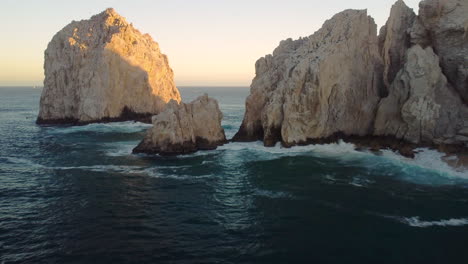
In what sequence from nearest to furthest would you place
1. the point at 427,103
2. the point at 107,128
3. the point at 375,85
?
1. the point at 427,103
2. the point at 375,85
3. the point at 107,128

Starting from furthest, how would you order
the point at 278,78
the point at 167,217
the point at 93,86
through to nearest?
the point at 93,86, the point at 278,78, the point at 167,217

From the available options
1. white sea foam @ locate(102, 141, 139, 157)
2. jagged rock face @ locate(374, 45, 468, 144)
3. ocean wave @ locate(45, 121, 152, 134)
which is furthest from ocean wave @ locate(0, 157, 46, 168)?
jagged rock face @ locate(374, 45, 468, 144)

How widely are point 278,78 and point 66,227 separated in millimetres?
40360

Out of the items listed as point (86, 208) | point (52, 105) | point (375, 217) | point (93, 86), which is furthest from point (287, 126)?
point (52, 105)

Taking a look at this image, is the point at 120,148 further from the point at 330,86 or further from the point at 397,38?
the point at 397,38

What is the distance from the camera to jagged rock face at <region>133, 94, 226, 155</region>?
174ft

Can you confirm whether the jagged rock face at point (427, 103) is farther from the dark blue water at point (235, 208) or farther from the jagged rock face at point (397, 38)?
the jagged rock face at point (397, 38)

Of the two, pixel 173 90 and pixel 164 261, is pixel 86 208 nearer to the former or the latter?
pixel 164 261

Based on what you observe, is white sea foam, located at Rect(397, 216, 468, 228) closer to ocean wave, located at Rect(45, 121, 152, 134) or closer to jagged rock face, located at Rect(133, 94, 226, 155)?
jagged rock face, located at Rect(133, 94, 226, 155)

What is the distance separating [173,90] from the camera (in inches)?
4023

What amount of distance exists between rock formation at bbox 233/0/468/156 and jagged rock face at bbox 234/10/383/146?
141 mm

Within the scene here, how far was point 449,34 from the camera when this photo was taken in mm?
48375

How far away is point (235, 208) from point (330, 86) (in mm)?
28262

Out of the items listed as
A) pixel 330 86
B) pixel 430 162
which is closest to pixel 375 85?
pixel 330 86
